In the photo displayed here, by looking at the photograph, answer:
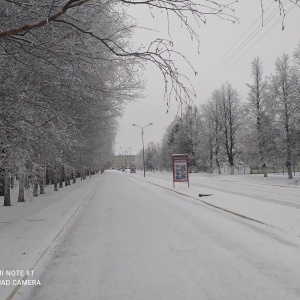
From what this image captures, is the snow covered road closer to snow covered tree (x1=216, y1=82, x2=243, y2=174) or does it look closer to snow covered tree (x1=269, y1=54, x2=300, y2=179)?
snow covered tree (x1=269, y1=54, x2=300, y2=179)

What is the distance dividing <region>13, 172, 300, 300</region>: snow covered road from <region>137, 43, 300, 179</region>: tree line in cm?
1157

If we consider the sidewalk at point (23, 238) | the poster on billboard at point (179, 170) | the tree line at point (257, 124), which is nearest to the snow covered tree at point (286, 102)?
the tree line at point (257, 124)

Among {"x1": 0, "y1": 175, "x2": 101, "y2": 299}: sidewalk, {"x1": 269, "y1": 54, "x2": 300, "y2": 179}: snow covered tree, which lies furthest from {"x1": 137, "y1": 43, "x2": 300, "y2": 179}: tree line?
{"x1": 0, "y1": 175, "x2": 101, "y2": 299}: sidewalk

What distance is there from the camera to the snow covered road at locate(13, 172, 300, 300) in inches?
187

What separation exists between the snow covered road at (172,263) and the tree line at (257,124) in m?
11.6

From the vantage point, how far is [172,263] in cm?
609

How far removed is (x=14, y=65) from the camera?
340 inches

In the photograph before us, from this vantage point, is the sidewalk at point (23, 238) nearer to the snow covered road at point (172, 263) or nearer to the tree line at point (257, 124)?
the snow covered road at point (172, 263)

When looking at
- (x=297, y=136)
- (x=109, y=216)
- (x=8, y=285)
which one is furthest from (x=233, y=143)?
(x=8, y=285)

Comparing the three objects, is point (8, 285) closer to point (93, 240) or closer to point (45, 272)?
point (45, 272)

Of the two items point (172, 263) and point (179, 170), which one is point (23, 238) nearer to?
point (172, 263)

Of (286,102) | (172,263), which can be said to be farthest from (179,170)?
(172,263)

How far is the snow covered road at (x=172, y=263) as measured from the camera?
4.75m

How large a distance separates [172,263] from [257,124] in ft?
125
